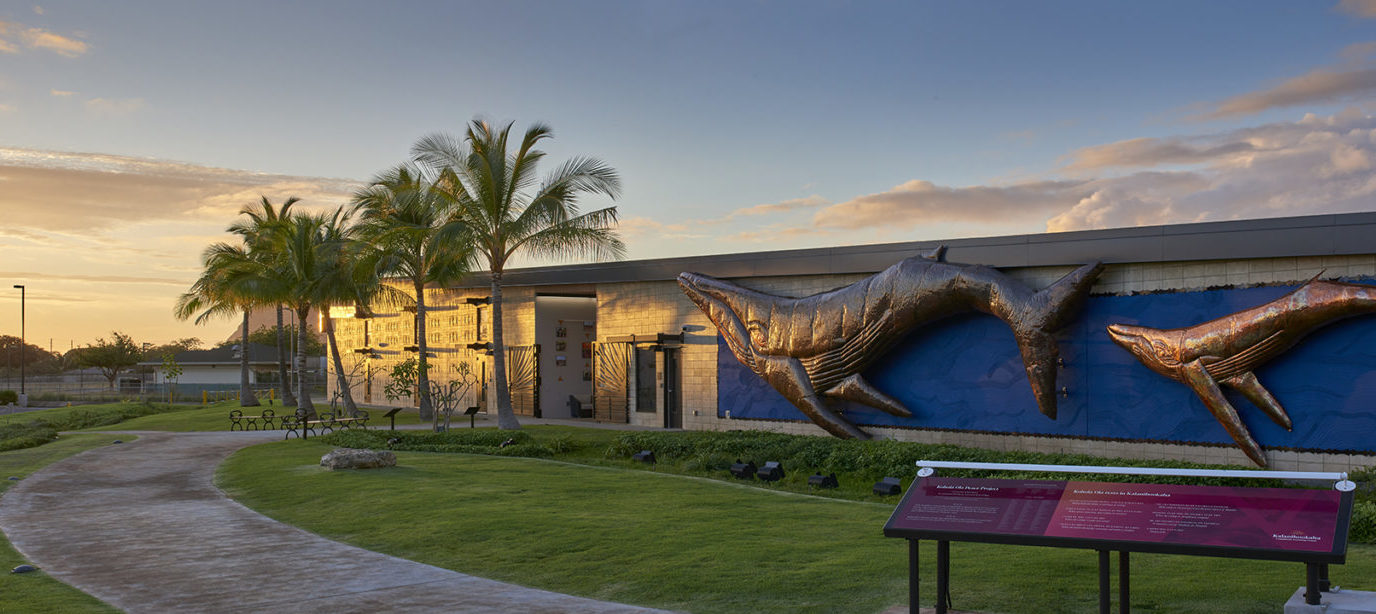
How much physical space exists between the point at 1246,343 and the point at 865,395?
704cm

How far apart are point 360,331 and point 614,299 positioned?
52.9ft

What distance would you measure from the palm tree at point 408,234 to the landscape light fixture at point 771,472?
1209 cm

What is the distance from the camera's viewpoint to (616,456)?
831 inches

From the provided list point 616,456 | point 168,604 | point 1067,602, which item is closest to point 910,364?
point 616,456

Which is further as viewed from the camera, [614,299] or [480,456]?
[614,299]

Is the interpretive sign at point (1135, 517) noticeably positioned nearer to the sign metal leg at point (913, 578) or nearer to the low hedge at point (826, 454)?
the sign metal leg at point (913, 578)

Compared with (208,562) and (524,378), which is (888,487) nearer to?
(208,562)

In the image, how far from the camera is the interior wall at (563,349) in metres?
32.1

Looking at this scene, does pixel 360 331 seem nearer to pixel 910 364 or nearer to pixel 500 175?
pixel 500 175

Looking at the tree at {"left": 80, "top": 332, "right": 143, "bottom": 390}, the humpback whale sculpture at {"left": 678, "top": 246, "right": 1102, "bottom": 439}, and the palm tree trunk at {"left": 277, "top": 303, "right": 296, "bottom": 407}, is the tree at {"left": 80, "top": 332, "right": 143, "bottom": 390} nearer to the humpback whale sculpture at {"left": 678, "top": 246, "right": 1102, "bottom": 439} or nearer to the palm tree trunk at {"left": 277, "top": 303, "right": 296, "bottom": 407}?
the palm tree trunk at {"left": 277, "top": 303, "right": 296, "bottom": 407}

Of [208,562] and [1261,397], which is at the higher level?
[1261,397]

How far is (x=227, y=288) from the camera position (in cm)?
3794

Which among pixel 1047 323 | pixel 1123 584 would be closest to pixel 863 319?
pixel 1047 323

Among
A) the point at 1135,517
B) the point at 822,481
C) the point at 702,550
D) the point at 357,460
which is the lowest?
the point at 822,481
